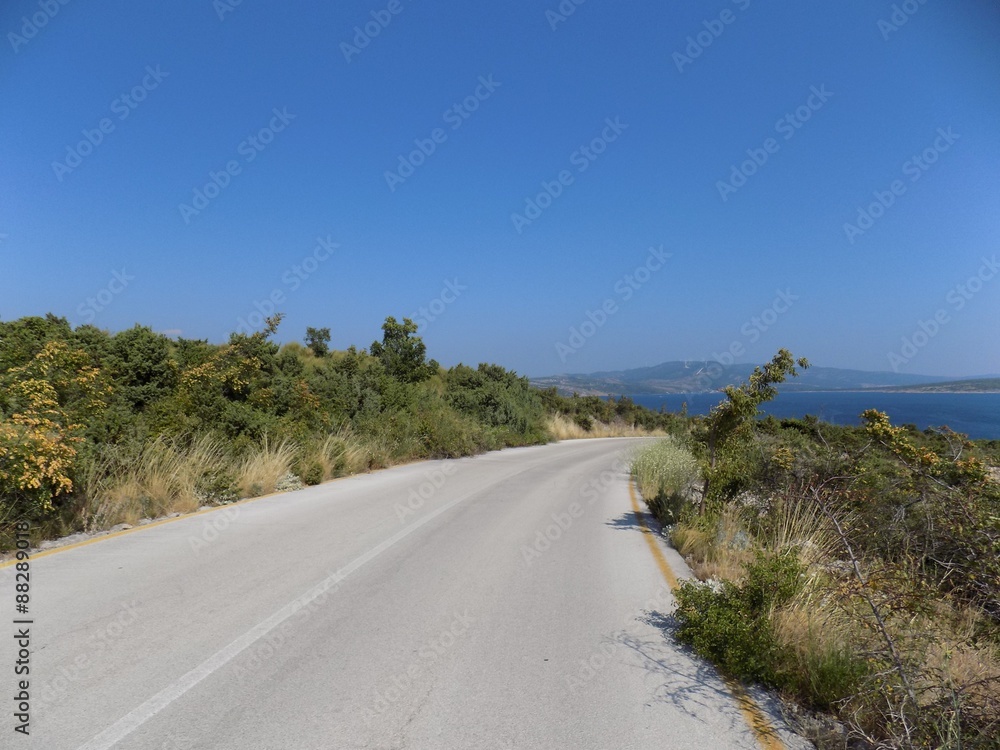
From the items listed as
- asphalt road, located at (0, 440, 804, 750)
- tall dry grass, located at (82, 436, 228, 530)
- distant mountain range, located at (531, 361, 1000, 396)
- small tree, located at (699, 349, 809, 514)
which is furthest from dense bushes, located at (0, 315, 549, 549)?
distant mountain range, located at (531, 361, 1000, 396)

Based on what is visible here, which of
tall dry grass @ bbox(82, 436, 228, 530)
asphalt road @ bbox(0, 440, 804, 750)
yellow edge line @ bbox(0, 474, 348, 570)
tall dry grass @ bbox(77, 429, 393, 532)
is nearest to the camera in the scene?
asphalt road @ bbox(0, 440, 804, 750)

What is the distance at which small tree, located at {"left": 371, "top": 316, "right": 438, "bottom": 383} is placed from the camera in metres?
26.6

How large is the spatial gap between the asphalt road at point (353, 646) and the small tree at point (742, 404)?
7.11 ft

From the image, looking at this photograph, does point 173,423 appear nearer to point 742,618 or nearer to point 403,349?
point 742,618

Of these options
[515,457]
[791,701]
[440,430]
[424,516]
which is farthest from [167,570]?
[515,457]

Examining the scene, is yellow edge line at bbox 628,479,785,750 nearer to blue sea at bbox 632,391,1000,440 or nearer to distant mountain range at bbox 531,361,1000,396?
blue sea at bbox 632,391,1000,440

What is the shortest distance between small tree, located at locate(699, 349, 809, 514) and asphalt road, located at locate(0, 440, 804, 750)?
7.11ft

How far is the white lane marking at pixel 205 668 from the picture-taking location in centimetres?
328

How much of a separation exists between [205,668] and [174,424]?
8.93 metres

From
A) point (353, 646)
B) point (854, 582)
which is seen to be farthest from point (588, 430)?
point (353, 646)

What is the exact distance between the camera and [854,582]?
455 centimetres

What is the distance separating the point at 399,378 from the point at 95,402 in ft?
52.2

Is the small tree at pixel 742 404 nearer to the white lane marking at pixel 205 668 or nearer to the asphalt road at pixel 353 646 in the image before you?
the asphalt road at pixel 353 646

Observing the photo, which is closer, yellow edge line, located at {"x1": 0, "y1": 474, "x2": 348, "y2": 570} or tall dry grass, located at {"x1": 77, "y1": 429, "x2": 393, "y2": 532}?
yellow edge line, located at {"x1": 0, "y1": 474, "x2": 348, "y2": 570}
